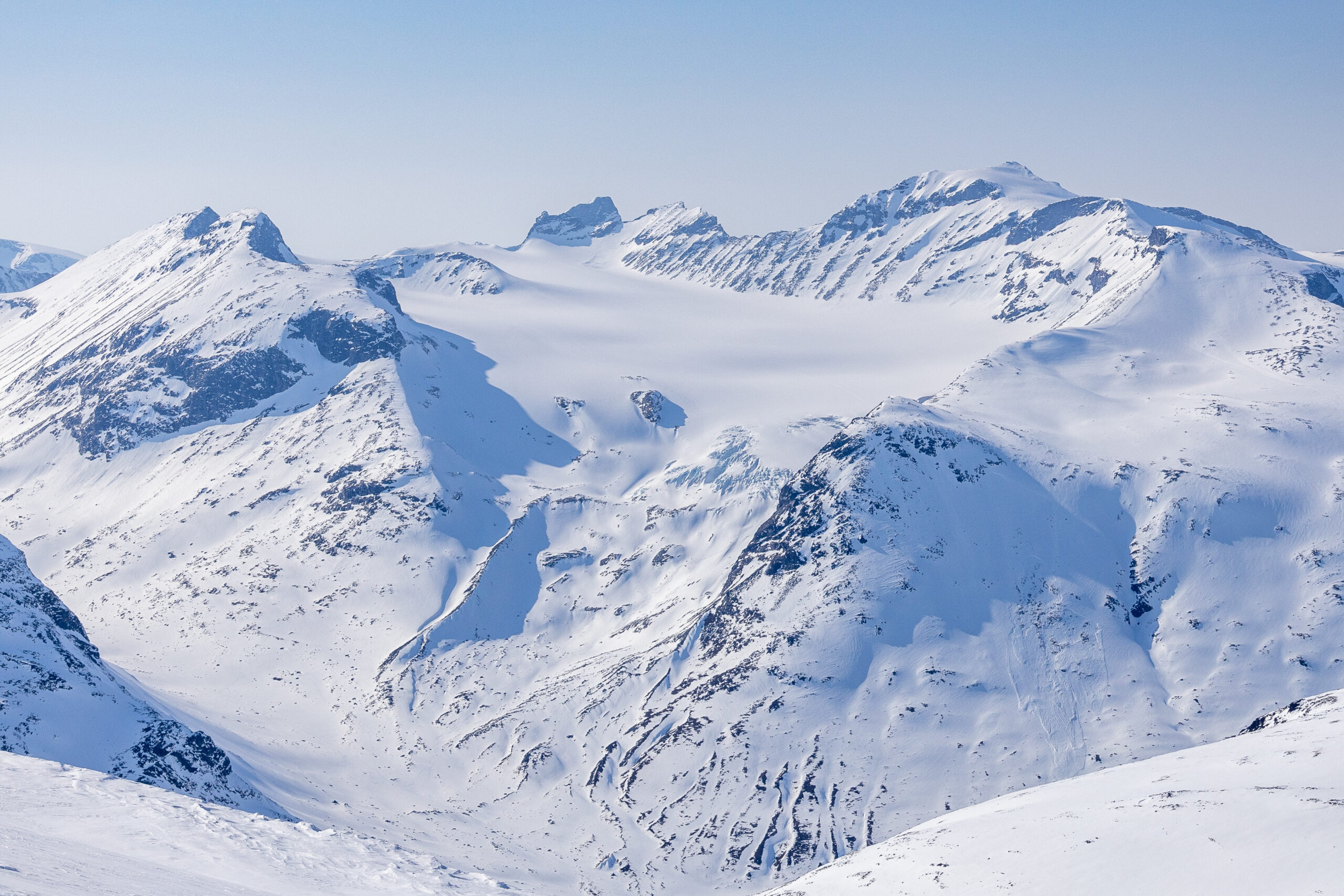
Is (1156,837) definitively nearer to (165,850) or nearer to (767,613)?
(165,850)

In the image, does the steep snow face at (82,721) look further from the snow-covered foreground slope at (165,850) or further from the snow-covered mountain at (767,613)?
the snow-covered foreground slope at (165,850)

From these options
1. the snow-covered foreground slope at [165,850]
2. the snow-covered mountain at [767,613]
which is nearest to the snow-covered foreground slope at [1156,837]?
the snow-covered foreground slope at [165,850]

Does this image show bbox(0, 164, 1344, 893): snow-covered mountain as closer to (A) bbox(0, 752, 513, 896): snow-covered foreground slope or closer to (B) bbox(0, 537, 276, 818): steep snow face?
(B) bbox(0, 537, 276, 818): steep snow face

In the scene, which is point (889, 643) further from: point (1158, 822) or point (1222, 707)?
point (1158, 822)

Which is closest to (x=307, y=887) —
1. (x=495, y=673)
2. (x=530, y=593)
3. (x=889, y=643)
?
(x=889, y=643)

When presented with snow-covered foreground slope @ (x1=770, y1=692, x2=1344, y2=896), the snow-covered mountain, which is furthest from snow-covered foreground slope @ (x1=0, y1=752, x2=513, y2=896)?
the snow-covered mountain
